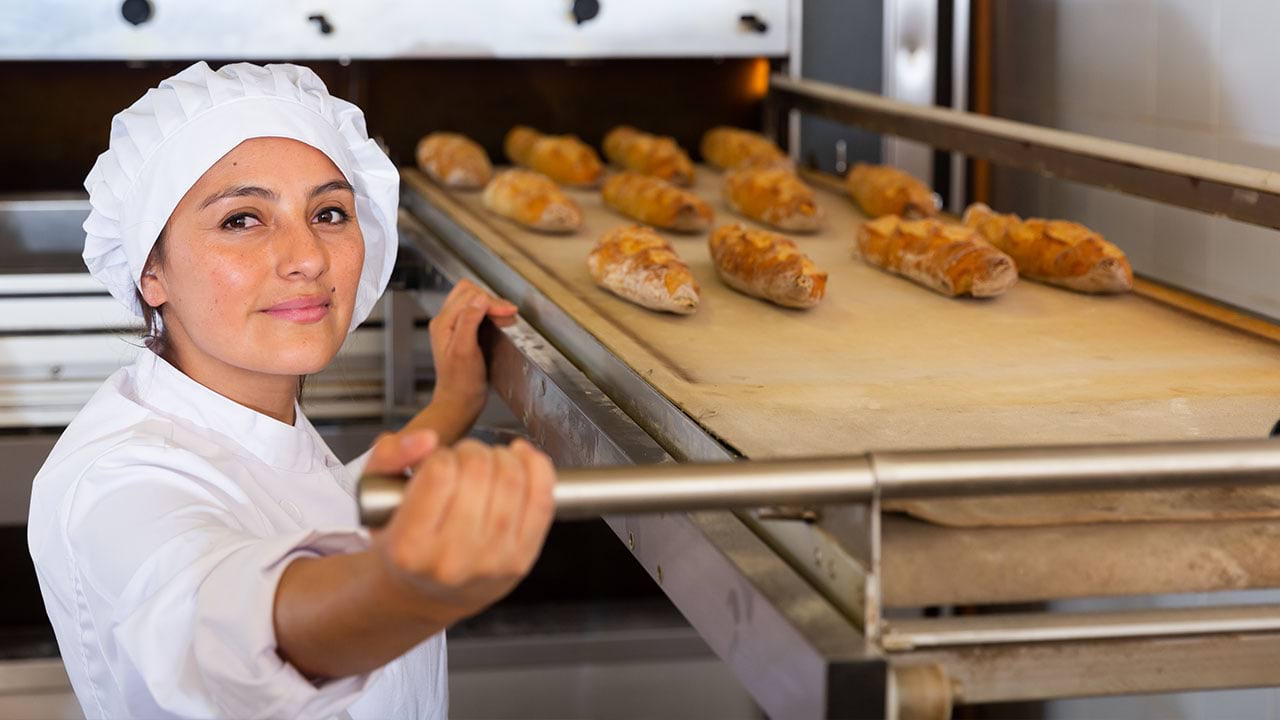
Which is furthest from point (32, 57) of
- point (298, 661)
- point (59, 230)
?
point (298, 661)

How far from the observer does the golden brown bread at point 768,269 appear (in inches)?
59.9

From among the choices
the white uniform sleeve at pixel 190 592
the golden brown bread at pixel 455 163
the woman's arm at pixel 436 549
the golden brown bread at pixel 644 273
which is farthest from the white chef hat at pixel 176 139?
the golden brown bread at pixel 455 163

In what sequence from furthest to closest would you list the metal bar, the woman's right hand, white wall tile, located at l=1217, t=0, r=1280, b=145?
white wall tile, located at l=1217, t=0, r=1280, b=145 < the metal bar < the woman's right hand

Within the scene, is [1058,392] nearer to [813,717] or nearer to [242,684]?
[813,717]

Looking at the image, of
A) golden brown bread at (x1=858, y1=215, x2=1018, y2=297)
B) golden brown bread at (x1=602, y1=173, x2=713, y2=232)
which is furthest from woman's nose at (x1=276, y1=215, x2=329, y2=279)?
golden brown bread at (x1=602, y1=173, x2=713, y2=232)

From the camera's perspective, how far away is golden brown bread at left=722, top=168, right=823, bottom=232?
6.48ft

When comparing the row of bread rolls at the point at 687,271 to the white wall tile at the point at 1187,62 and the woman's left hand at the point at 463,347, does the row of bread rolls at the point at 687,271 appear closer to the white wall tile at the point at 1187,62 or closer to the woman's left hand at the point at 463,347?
the woman's left hand at the point at 463,347

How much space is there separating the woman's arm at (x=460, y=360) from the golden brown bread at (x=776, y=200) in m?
0.58

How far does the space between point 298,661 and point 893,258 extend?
3.54 ft

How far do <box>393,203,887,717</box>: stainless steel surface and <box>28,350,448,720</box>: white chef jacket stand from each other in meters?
0.21

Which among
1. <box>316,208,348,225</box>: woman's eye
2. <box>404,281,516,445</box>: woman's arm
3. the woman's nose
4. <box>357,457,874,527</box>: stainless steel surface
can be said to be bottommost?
<box>404,281,516,445</box>: woman's arm

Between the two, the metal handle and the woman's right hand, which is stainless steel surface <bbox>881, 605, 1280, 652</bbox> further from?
the woman's right hand

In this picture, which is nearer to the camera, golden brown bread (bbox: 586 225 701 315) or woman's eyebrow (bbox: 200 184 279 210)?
woman's eyebrow (bbox: 200 184 279 210)

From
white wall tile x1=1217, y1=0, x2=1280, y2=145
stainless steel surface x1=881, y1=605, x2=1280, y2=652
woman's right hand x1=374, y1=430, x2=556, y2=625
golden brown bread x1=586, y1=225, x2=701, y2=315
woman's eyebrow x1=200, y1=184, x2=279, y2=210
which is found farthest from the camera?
white wall tile x1=1217, y1=0, x2=1280, y2=145
